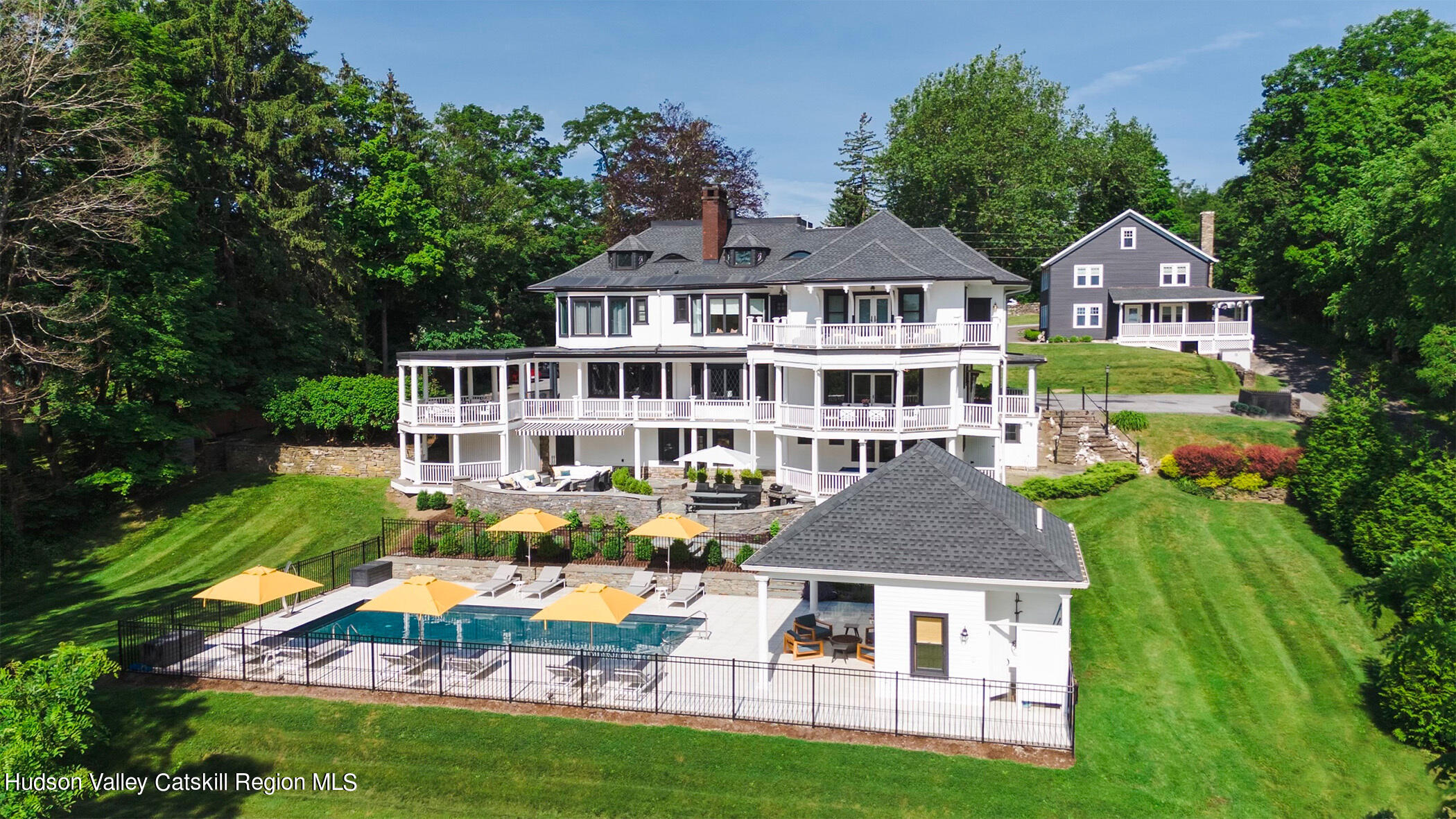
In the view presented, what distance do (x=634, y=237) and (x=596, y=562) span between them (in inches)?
688

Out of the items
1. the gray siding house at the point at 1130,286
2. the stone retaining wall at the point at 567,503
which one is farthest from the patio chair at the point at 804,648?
the gray siding house at the point at 1130,286

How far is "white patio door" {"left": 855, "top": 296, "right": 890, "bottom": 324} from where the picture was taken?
33.1 metres

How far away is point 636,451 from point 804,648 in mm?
16161

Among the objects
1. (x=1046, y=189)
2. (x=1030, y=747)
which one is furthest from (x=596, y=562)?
(x=1046, y=189)

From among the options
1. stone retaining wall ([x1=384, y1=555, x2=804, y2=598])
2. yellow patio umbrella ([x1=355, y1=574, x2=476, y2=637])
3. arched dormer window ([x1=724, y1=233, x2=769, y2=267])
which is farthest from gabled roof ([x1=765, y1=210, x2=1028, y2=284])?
yellow patio umbrella ([x1=355, y1=574, x2=476, y2=637])

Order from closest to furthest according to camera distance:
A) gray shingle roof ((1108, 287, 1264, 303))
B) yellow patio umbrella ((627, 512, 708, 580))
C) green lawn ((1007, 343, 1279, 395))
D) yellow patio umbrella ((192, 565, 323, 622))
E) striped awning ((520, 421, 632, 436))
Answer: yellow patio umbrella ((192, 565, 323, 622))
yellow patio umbrella ((627, 512, 708, 580))
striped awning ((520, 421, 632, 436))
green lawn ((1007, 343, 1279, 395))
gray shingle roof ((1108, 287, 1264, 303))

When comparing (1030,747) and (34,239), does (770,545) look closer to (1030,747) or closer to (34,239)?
(1030,747)

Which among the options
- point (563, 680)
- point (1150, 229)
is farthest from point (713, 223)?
point (1150, 229)

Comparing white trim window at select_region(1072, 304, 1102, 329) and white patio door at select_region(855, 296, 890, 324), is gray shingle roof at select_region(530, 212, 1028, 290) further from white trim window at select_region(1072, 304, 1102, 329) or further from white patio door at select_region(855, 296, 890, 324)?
white trim window at select_region(1072, 304, 1102, 329)

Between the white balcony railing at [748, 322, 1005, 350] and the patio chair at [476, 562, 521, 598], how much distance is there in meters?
12.4

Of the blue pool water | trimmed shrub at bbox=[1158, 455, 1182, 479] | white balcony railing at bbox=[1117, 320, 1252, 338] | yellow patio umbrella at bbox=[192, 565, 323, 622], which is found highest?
white balcony railing at bbox=[1117, 320, 1252, 338]

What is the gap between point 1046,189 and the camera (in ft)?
219

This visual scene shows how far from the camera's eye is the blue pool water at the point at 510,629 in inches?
849

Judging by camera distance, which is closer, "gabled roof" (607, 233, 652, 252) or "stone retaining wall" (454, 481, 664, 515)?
"stone retaining wall" (454, 481, 664, 515)
